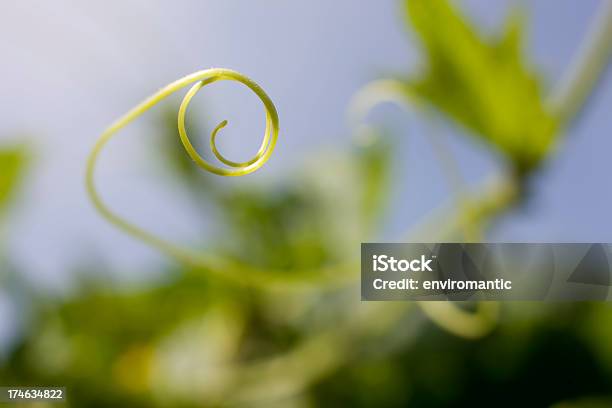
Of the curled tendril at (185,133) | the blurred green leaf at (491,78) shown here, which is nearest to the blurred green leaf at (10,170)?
the curled tendril at (185,133)

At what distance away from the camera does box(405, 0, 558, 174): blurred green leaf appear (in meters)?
0.44

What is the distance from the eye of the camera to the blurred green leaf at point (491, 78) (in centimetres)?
44

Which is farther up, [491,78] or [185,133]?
[491,78]

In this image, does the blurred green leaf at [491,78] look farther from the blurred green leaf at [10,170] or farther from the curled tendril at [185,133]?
the blurred green leaf at [10,170]

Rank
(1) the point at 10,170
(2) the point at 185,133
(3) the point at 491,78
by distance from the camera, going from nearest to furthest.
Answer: (2) the point at 185,133 → (3) the point at 491,78 → (1) the point at 10,170

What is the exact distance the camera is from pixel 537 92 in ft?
1.45

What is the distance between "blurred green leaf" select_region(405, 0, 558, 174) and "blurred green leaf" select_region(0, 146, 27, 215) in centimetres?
39

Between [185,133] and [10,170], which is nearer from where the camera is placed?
[185,133]

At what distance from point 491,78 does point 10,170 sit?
0.45 metres

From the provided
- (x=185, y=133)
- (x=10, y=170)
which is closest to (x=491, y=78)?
(x=185, y=133)

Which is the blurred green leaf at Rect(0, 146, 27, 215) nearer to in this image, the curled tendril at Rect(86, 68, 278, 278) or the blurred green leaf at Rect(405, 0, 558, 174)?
the curled tendril at Rect(86, 68, 278, 278)

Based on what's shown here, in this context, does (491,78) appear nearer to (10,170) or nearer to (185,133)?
(185,133)

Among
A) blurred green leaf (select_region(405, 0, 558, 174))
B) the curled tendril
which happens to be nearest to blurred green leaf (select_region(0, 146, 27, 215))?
the curled tendril

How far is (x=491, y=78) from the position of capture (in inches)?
17.9
